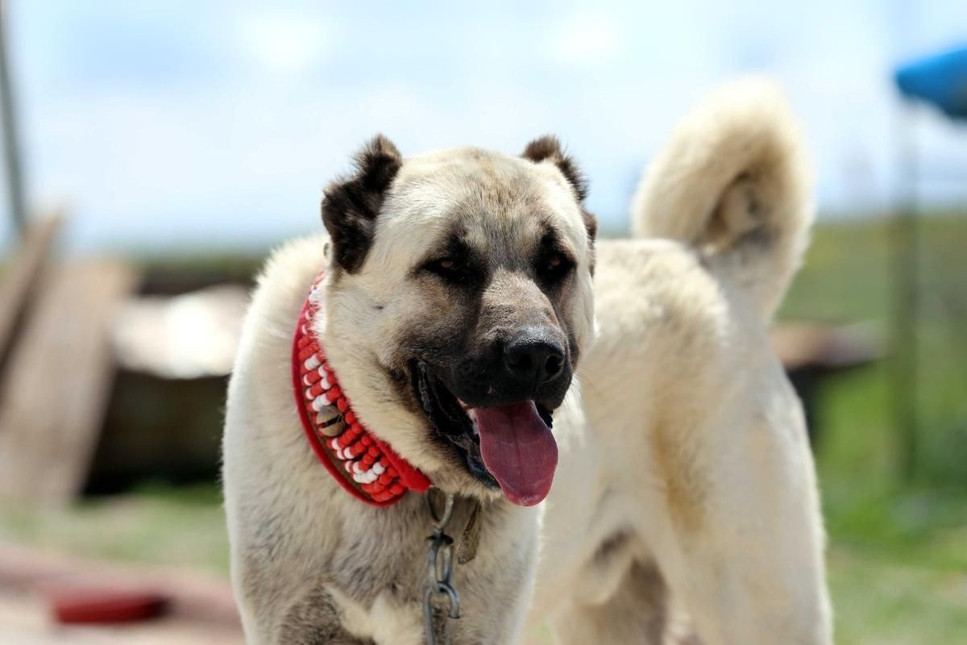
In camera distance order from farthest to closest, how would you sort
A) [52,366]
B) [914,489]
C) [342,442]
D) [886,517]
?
[52,366]
[914,489]
[886,517]
[342,442]

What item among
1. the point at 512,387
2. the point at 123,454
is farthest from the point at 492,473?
the point at 123,454

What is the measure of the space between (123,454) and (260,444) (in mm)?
7149

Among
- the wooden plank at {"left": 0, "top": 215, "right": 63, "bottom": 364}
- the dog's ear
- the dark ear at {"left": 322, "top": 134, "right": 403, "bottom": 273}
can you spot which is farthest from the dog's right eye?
the wooden plank at {"left": 0, "top": 215, "right": 63, "bottom": 364}

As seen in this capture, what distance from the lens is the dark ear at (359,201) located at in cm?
Answer: 277

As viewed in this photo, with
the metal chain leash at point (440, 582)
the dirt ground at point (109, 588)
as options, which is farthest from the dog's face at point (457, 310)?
the dirt ground at point (109, 588)

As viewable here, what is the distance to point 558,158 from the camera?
3162mm

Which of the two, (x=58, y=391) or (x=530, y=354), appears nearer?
(x=530, y=354)

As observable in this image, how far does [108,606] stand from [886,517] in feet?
14.8

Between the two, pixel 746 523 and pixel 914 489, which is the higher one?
pixel 746 523

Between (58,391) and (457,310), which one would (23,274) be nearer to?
(58,391)

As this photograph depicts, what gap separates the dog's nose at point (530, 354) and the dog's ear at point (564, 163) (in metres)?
0.62

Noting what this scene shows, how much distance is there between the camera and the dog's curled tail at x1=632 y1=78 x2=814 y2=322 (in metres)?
3.96

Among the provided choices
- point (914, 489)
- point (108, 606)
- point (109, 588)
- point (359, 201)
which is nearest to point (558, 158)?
point (359, 201)

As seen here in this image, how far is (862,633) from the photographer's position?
5.63 meters
